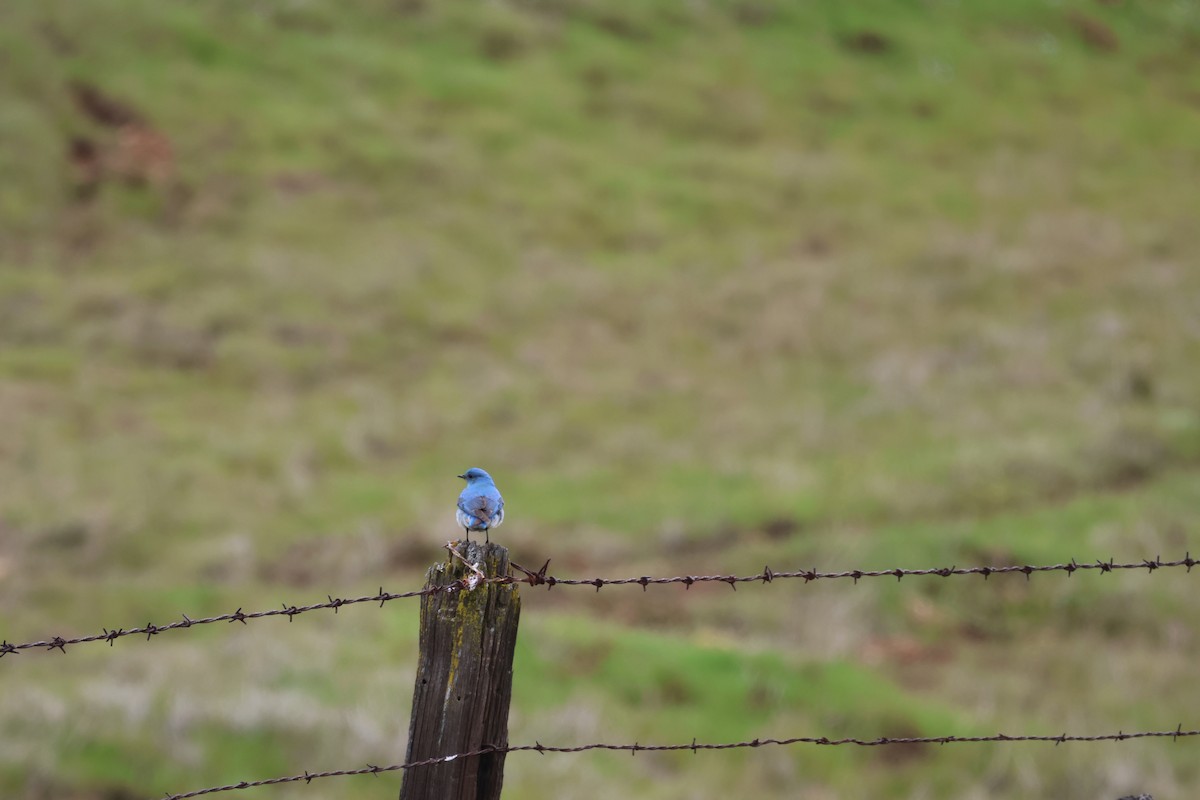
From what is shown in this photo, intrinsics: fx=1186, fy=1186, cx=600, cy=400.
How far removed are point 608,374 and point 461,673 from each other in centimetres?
2250

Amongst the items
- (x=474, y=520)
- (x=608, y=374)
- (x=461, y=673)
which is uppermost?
(x=608, y=374)

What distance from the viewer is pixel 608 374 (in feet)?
90.1

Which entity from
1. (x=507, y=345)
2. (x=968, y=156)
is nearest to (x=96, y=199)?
(x=507, y=345)

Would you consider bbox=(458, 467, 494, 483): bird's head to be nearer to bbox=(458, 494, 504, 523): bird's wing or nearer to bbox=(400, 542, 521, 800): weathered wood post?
bbox=(458, 494, 504, 523): bird's wing

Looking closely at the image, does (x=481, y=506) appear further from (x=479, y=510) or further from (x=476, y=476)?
(x=476, y=476)

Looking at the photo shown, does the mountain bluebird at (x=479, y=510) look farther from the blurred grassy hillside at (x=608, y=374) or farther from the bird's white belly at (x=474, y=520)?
the blurred grassy hillside at (x=608, y=374)

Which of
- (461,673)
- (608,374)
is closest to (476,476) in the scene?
(461,673)

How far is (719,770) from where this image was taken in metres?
12.7

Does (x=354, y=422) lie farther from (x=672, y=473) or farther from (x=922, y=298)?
(x=922, y=298)

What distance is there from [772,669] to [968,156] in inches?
1267

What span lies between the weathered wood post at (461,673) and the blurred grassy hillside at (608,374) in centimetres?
710

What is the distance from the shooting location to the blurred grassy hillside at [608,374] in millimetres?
13930

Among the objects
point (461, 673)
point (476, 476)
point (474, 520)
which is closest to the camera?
point (461, 673)

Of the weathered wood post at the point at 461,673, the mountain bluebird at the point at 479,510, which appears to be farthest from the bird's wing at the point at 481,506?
the weathered wood post at the point at 461,673
